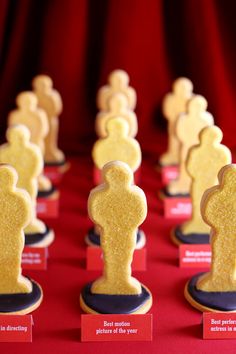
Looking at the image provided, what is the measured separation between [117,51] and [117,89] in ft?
0.50

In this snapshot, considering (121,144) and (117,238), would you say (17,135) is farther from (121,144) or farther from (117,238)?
(117,238)

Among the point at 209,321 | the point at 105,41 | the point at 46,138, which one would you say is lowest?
the point at 209,321

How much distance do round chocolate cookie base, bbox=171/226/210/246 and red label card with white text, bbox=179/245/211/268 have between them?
0.21 feet

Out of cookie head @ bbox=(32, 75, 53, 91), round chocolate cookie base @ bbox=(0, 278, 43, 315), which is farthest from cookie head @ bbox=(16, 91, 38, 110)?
round chocolate cookie base @ bbox=(0, 278, 43, 315)

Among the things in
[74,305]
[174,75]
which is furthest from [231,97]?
[74,305]

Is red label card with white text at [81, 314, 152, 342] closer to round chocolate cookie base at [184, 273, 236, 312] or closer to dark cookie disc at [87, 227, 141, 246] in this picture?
round chocolate cookie base at [184, 273, 236, 312]

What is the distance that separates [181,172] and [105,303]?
0.51 metres

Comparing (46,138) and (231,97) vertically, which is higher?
(231,97)

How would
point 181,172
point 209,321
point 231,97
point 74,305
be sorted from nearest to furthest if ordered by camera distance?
point 209,321 < point 74,305 < point 181,172 < point 231,97

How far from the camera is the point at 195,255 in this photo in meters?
1.24

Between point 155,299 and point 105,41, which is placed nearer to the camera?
point 155,299

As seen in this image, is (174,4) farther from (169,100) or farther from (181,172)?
(181,172)

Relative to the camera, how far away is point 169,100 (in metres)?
1.71

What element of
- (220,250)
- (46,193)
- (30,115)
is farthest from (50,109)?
(220,250)
